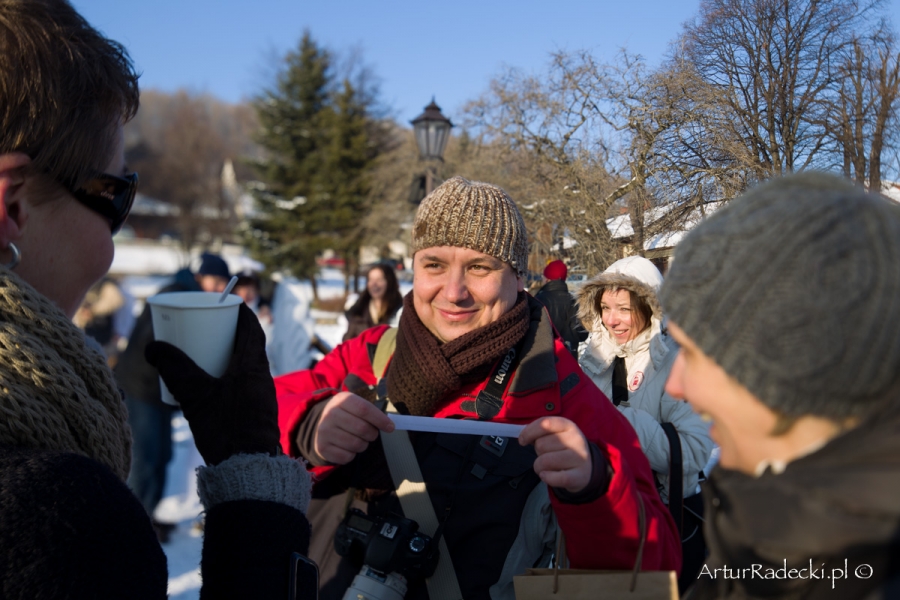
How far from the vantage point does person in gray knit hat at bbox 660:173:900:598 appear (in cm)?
74

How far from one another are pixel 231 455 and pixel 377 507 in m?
0.59

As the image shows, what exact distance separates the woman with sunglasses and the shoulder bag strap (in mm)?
1436

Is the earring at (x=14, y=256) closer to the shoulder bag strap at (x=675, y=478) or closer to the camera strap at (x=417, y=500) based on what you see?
the camera strap at (x=417, y=500)

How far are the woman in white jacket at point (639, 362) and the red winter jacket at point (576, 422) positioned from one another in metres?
0.21

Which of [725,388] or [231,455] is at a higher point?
[725,388]

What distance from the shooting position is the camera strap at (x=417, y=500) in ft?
5.66

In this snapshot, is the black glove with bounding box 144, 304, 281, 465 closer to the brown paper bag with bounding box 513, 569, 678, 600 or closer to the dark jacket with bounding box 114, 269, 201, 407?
the brown paper bag with bounding box 513, 569, 678, 600

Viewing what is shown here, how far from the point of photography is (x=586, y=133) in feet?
6.16

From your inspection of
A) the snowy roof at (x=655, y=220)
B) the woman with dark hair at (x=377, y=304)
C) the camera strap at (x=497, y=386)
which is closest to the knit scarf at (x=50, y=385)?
the camera strap at (x=497, y=386)

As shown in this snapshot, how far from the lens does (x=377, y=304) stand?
6.46 meters

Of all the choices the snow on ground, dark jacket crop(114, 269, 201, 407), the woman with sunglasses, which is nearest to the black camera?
the woman with sunglasses

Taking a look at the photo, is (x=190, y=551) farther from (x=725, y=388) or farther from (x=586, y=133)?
(x=725, y=388)

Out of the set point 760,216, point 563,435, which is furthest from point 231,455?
point 760,216

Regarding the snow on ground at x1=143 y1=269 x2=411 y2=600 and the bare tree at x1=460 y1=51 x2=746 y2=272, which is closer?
the bare tree at x1=460 y1=51 x2=746 y2=272
